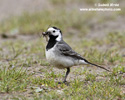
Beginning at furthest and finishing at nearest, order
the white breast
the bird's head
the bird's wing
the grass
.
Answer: the bird's head → the bird's wing → the white breast → the grass

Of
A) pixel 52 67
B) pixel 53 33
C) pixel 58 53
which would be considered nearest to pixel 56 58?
pixel 58 53

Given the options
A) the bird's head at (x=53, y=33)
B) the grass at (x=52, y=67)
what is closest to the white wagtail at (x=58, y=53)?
the bird's head at (x=53, y=33)

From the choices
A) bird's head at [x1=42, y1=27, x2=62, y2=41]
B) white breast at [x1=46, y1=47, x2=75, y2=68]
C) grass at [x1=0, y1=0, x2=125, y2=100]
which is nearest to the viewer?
grass at [x1=0, y1=0, x2=125, y2=100]

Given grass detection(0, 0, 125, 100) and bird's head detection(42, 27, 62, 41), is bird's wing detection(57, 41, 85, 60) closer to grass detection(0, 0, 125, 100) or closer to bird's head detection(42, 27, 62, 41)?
bird's head detection(42, 27, 62, 41)

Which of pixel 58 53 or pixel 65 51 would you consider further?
pixel 65 51

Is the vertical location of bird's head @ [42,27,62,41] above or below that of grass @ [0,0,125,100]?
above

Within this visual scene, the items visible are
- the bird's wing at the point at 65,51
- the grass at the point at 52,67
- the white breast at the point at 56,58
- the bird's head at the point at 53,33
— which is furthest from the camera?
the bird's head at the point at 53,33

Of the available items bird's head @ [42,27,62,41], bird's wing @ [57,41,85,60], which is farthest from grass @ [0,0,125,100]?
bird's head @ [42,27,62,41]

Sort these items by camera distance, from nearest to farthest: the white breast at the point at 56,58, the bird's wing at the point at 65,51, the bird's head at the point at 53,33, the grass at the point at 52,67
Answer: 1. the grass at the point at 52,67
2. the white breast at the point at 56,58
3. the bird's wing at the point at 65,51
4. the bird's head at the point at 53,33

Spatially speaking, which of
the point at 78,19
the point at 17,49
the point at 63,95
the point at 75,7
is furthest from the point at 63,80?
the point at 75,7

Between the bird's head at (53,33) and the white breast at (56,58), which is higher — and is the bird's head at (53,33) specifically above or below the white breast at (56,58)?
above

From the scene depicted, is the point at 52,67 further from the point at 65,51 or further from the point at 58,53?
the point at 58,53

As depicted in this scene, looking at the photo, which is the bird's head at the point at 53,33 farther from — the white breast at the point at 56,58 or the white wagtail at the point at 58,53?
the white breast at the point at 56,58

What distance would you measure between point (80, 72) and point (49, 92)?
63.9 inches
